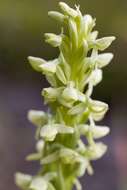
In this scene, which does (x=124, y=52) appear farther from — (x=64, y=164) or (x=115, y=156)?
(x=64, y=164)

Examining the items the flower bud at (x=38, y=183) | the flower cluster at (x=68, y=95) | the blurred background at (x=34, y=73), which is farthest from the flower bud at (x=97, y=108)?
the blurred background at (x=34, y=73)

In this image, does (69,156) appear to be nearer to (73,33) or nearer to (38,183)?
(38,183)

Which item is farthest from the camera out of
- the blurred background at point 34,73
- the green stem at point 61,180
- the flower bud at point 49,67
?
the blurred background at point 34,73

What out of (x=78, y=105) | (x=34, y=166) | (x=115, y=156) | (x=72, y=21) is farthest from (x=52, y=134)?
(x=115, y=156)

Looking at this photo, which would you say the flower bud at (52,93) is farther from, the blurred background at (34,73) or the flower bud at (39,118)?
the blurred background at (34,73)

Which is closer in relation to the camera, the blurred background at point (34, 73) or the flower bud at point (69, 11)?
the flower bud at point (69, 11)
